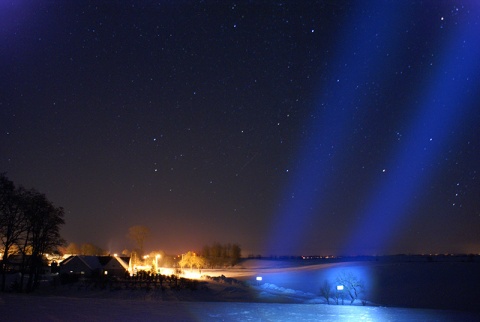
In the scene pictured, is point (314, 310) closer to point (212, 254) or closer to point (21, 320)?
point (21, 320)

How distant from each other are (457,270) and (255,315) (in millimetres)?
58594

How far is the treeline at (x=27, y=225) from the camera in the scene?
1414 inches

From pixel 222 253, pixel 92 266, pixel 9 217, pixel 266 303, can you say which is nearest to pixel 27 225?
pixel 9 217

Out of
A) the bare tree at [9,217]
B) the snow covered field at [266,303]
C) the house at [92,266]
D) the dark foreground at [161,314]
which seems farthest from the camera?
the house at [92,266]

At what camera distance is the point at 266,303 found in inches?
1185

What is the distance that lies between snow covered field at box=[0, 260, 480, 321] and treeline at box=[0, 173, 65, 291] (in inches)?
150

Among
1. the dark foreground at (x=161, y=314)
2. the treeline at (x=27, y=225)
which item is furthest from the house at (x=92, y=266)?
the dark foreground at (x=161, y=314)

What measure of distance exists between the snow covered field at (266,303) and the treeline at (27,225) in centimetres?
382

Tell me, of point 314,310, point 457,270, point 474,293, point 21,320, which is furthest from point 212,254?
point 21,320

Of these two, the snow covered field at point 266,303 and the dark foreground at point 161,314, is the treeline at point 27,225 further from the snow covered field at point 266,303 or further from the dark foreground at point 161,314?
the dark foreground at point 161,314

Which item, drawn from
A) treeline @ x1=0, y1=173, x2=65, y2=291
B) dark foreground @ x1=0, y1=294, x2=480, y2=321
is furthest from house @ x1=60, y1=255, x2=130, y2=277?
dark foreground @ x1=0, y1=294, x2=480, y2=321

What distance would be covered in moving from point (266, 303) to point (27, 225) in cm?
2209

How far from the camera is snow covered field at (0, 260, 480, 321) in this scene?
1962 cm

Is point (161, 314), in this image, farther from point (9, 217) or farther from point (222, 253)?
point (222, 253)
